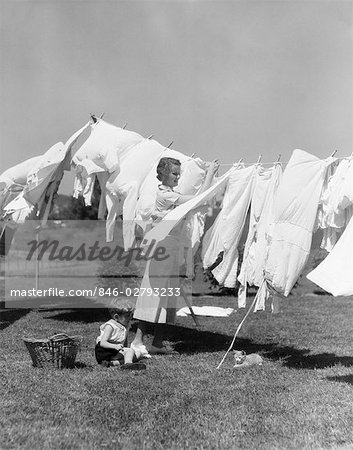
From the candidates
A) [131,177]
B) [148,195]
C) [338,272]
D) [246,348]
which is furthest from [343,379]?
[131,177]

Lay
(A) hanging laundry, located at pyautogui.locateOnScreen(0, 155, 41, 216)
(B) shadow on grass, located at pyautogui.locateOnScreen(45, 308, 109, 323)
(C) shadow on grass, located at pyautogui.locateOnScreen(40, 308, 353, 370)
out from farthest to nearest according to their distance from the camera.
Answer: (B) shadow on grass, located at pyautogui.locateOnScreen(45, 308, 109, 323) → (A) hanging laundry, located at pyautogui.locateOnScreen(0, 155, 41, 216) → (C) shadow on grass, located at pyautogui.locateOnScreen(40, 308, 353, 370)

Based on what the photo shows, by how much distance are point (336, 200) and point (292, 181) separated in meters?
0.42

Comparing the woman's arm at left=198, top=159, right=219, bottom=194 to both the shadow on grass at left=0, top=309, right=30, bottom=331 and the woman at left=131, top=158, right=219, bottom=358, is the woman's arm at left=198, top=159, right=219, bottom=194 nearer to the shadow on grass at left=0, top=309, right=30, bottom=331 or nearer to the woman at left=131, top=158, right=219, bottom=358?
the woman at left=131, top=158, right=219, bottom=358

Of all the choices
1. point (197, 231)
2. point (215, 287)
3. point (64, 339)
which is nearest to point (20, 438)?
point (64, 339)

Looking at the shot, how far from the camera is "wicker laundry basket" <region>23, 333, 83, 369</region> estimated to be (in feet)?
17.3

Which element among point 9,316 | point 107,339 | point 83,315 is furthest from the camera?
point 83,315

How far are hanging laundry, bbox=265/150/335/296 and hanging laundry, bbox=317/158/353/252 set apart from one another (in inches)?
3.8

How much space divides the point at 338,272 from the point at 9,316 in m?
6.23

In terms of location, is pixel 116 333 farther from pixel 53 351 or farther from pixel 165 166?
pixel 165 166

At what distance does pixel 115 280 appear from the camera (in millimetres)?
11000

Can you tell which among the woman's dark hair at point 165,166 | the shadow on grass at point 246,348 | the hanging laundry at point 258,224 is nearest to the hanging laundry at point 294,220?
the hanging laundry at point 258,224

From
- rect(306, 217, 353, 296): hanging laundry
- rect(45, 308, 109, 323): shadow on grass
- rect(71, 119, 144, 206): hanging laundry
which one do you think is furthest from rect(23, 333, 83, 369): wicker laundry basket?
rect(45, 308, 109, 323): shadow on grass

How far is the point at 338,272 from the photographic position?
447 centimetres

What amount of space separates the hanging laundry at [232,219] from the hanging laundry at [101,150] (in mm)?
1746
